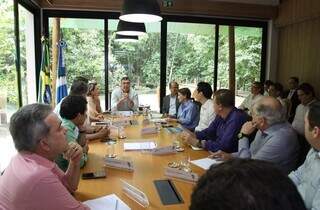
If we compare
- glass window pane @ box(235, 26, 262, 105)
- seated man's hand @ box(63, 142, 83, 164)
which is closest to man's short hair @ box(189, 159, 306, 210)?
seated man's hand @ box(63, 142, 83, 164)

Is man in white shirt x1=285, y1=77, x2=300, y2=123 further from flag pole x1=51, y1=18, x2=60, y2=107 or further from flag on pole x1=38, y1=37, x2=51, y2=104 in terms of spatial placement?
flag pole x1=51, y1=18, x2=60, y2=107

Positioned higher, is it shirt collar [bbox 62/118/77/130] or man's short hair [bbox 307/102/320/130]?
man's short hair [bbox 307/102/320/130]

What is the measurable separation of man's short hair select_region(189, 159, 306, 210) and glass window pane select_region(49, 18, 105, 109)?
5.98 meters

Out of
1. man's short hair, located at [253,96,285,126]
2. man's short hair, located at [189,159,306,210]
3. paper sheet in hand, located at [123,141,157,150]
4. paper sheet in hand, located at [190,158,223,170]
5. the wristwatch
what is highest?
man's short hair, located at [189,159,306,210]

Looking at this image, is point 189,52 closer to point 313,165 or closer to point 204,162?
point 204,162

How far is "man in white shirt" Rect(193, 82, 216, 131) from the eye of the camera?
3.98 metres

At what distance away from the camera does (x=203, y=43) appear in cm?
675

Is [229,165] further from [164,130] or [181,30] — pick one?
[181,30]

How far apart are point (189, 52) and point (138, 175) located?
485 centimetres

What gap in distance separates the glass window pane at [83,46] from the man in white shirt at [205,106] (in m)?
2.67

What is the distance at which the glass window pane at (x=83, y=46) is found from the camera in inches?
241

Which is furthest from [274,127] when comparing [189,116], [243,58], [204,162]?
[243,58]

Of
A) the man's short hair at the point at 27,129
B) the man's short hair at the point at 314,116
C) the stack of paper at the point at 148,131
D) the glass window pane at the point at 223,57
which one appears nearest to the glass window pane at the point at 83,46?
the glass window pane at the point at 223,57

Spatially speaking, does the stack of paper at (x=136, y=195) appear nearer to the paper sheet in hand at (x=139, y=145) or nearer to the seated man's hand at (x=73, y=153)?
the seated man's hand at (x=73, y=153)
